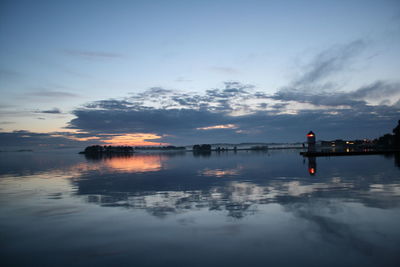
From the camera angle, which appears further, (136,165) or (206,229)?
(136,165)

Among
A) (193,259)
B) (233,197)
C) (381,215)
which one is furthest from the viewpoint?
(233,197)

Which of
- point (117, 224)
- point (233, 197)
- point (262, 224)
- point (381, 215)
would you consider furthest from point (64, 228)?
point (381, 215)

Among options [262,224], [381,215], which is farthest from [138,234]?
[381,215]

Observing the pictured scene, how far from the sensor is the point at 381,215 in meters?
14.7

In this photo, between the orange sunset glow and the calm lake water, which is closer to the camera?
the calm lake water

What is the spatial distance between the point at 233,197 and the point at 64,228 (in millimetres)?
11396

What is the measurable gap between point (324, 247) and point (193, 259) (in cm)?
515

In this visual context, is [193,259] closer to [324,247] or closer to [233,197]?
[324,247]

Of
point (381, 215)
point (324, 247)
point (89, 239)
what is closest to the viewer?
point (324, 247)

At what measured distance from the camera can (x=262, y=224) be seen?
13.7 meters

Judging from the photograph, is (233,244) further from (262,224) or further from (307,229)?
(307,229)

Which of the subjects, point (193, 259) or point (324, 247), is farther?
point (324, 247)

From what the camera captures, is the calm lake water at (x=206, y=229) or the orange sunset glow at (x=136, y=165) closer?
the calm lake water at (x=206, y=229)

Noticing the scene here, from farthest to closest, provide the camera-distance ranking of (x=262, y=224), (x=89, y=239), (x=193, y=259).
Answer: (x=262, y=224) → (x=89, y=239) → (x=193, y=259)
